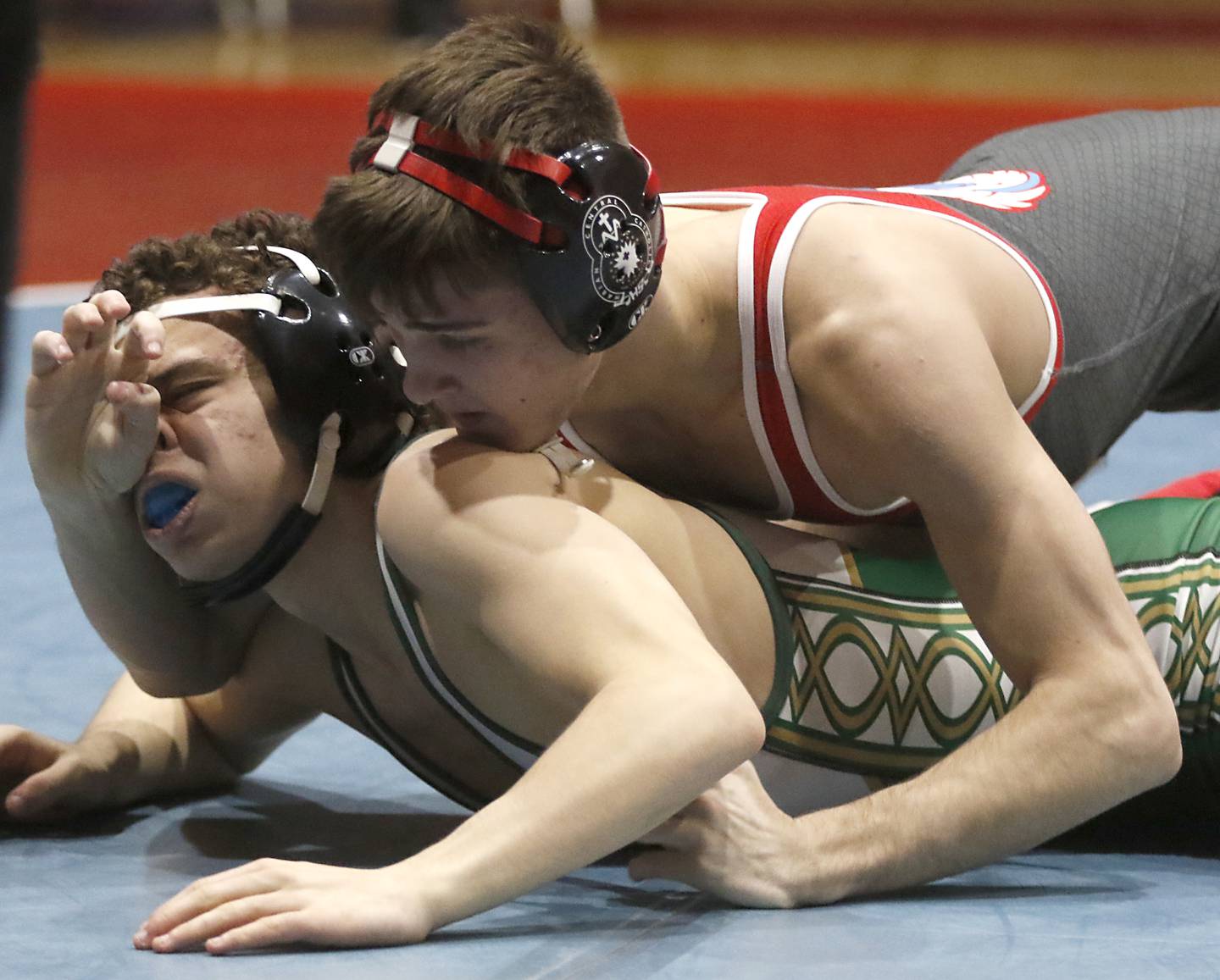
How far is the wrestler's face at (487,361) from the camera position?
6.86ft

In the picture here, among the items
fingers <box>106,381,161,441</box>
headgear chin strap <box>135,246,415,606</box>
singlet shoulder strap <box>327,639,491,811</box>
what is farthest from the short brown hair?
singlet shoulder strap <box>327,639,491,811</box>

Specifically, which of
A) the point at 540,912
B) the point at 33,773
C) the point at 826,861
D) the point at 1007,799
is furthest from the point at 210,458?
the point at 1007,799

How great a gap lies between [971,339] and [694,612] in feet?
1.41

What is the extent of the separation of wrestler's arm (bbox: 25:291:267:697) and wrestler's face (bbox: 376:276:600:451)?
0.29 m

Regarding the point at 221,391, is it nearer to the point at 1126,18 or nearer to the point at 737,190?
the point at 737,190

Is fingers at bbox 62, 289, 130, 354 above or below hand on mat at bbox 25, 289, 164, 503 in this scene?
above

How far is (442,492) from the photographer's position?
208 centimetres

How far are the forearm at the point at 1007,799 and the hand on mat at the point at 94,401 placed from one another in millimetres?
843

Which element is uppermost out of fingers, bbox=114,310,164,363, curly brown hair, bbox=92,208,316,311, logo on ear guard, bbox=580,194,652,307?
logo on ear guard, bbox=580,194,652,307

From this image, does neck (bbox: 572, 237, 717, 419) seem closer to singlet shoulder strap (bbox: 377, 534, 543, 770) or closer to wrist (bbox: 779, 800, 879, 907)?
singlet shoulder strap (bbox: 377, 534, 543, 770)

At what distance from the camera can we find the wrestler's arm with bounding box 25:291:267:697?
7.25ft

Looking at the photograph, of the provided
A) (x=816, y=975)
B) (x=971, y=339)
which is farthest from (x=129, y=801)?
(x=971, y=339)

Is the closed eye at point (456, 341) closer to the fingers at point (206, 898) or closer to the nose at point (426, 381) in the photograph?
the nose at point (426, 381)

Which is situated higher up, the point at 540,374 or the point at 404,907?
the point at 540,374
